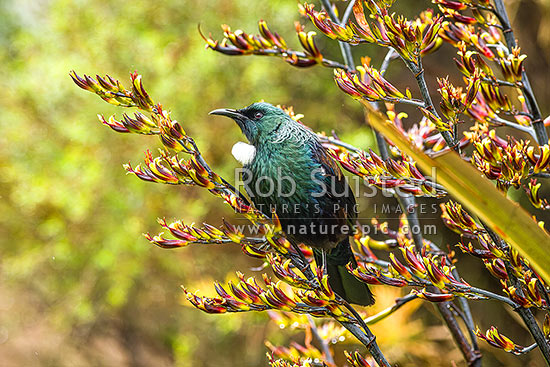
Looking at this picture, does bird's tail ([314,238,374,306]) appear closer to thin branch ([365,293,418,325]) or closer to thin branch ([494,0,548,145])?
thin branch ([365,293,418,325])

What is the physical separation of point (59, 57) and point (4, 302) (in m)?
1.81

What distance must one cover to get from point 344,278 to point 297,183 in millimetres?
258

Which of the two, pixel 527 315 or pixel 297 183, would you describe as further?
pixel 297 183

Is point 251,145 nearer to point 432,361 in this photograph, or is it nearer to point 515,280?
point 515,280

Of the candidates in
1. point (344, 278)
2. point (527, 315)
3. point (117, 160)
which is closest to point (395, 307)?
point (344, 278)

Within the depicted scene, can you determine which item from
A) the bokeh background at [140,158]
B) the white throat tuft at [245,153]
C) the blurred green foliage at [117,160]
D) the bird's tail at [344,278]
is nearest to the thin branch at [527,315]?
the bird's tail at [344,278]

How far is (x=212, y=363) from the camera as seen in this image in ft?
9.75

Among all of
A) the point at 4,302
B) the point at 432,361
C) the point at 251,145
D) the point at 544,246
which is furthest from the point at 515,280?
the point at 4,302

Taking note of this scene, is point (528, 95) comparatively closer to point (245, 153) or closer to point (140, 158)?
point (245, 153)

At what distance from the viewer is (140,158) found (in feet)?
8.45

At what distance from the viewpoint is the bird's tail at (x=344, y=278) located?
1.04m

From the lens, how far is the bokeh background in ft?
8.14

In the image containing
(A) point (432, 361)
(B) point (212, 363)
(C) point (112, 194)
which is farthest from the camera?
(B) point (212, 363)

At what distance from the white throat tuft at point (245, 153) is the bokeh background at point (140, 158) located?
1.40 meters
